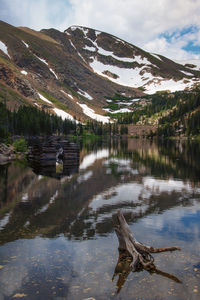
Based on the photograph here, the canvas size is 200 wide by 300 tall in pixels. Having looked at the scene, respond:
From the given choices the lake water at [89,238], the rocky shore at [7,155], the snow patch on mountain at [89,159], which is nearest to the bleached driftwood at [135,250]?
the lake water at [89,238]

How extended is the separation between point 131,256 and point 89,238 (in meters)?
2.92

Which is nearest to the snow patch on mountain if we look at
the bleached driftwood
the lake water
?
the lake water

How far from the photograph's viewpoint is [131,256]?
11594 mm

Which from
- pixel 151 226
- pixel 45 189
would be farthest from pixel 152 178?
A: pixel 151 226

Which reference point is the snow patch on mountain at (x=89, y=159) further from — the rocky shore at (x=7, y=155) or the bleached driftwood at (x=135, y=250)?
the bleached driftwood at (x=135, y=250)

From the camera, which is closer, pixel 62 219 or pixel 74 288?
pixel 74 288

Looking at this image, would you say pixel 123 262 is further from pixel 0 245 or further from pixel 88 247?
pixel 0 245

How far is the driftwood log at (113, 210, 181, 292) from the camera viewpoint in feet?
34.3

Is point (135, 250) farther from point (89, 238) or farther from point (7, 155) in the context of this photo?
point (7, 155)

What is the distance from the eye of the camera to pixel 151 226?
1570 centimetres

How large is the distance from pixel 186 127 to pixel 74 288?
174957mm

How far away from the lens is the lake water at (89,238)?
31.0 feet

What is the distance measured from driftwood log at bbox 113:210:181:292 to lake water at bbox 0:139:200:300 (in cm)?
22

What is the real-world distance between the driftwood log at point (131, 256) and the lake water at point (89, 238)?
22 cm
